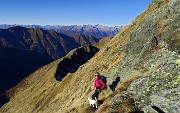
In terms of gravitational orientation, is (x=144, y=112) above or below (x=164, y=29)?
below

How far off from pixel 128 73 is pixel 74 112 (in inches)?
345

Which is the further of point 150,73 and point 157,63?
point 157,63

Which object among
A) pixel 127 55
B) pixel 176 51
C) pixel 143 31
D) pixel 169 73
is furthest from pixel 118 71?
pixel 169 73

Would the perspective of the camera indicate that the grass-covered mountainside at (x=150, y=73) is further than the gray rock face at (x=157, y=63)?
Yes

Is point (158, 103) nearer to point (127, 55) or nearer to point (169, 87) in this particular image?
point (169, 87)

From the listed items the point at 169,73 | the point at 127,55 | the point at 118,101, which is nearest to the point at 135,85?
the point at 118,101

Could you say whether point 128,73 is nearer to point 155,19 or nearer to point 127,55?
point 127,55

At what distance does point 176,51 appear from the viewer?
27.5 m

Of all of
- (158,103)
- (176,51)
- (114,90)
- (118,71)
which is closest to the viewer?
(158,103)

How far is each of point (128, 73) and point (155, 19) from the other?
30.5 feet

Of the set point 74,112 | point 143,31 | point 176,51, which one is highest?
point 143,31

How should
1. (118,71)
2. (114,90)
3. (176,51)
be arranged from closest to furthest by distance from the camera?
(176,51) → (114,90) → (118,71)

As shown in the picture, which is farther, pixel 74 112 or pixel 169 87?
pixel 74 112

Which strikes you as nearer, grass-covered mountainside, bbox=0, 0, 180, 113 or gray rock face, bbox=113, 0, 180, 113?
gray rock face, bbox=113, 0, 180, 113
